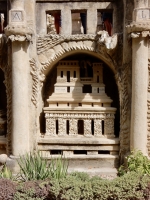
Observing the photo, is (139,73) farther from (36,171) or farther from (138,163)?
(36,171)

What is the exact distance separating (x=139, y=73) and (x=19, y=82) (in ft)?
12.1

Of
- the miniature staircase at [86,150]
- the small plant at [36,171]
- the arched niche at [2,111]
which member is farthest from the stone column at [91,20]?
the small plant at [36,171]

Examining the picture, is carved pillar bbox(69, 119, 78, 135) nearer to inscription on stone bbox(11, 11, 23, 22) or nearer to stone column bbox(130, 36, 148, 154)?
stone column bbox(130, 36, 148, 154)

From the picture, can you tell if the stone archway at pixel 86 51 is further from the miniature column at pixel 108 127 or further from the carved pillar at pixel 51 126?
the carved pillar at pixel 51 126

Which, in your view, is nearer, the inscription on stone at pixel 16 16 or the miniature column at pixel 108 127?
the inscription on stone at pixel 16 16

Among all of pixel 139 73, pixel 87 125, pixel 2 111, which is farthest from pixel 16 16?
pixel 87 125

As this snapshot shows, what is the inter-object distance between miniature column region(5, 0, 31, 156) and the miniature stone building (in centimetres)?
3

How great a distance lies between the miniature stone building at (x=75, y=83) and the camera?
9.23 metres

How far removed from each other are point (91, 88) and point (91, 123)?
1590 millimetres

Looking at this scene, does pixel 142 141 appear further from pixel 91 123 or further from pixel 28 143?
pixel 28 143

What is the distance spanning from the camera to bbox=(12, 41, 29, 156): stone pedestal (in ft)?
31.0

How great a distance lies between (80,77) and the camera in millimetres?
11109

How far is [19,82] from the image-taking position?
9.52m

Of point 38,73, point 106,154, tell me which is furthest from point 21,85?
point 106,154
